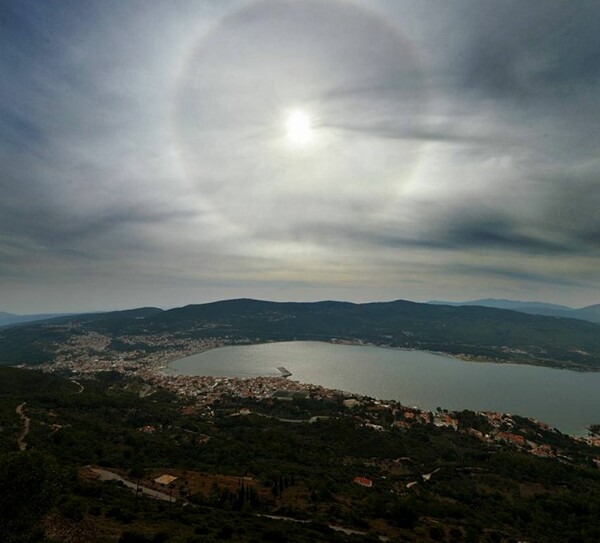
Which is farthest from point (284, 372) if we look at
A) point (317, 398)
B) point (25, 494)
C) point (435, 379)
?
point (25, 494)

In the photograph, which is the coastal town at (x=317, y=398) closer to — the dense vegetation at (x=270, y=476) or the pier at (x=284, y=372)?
the dense vegetation at (x=270, y=476)

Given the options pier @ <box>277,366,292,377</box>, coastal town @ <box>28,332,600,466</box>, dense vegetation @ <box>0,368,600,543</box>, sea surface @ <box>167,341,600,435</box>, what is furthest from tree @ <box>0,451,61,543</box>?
pier @ <box>277,366,292,377</box>

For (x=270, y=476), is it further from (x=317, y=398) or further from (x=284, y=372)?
(x=284, y=372)

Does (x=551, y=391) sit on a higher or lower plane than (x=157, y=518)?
lower

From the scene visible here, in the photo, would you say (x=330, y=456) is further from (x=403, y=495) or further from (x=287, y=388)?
(x=287, y=388)

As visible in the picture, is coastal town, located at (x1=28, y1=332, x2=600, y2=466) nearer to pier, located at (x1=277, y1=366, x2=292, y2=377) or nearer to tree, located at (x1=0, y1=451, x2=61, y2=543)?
pier, located at (x1=277, y1=366, x2=292, y2=377)

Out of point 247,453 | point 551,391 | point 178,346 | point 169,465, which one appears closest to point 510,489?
point 247,453
